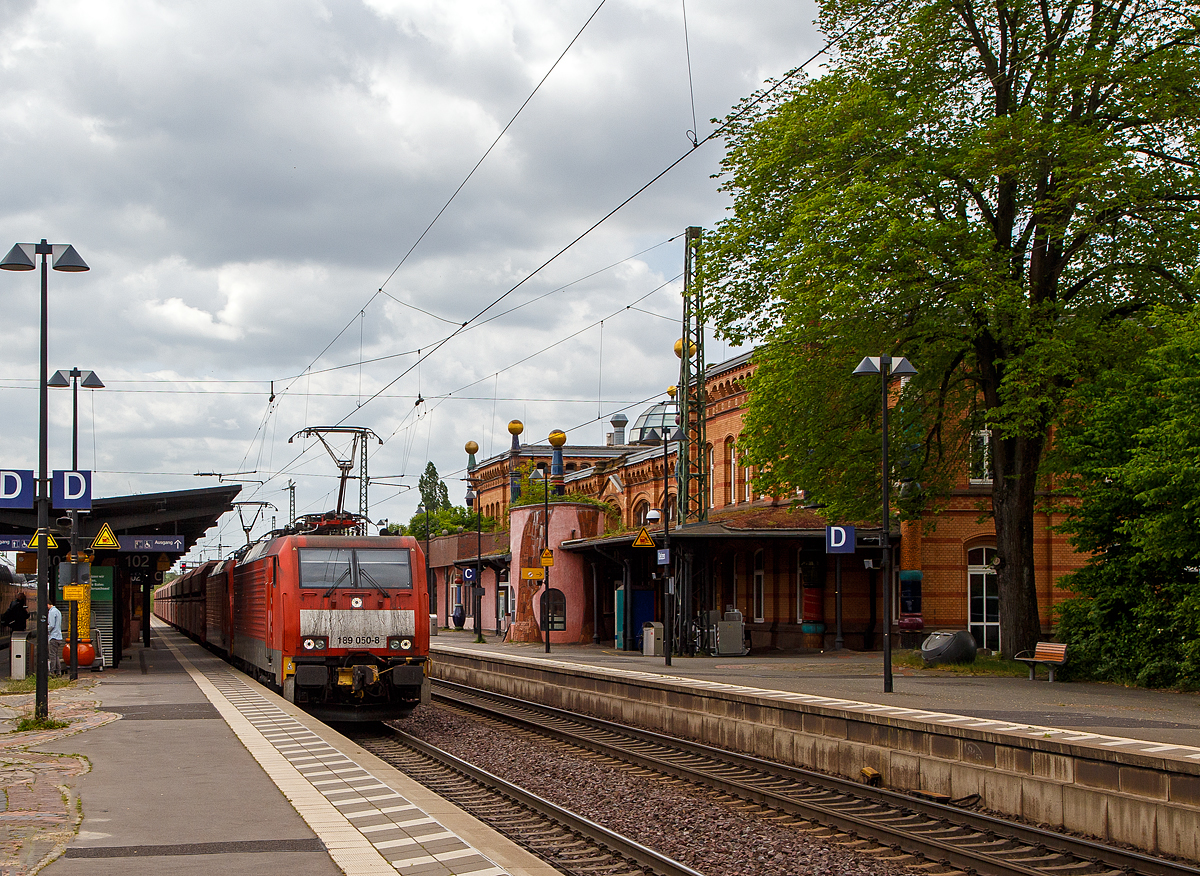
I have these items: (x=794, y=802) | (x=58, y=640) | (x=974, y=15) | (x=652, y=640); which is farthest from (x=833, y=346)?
(x=58, y=640)

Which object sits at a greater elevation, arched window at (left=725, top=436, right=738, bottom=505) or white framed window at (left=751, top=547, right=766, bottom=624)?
arched window at (left=725, top=436, right=738, bottom=505)

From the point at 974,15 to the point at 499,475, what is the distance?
5492 cm

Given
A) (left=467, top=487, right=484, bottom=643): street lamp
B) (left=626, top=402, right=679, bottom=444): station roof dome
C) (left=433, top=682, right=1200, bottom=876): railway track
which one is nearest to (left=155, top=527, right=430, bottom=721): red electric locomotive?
(left=433, top=682, right=1200, bottom=876): railway track

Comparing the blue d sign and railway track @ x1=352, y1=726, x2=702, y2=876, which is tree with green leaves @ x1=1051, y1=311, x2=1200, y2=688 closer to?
railway track @ x1=352, y1=726, x2=702, y2=876

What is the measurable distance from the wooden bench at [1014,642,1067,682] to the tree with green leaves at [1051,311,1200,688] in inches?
36.0

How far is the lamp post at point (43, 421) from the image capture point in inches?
642

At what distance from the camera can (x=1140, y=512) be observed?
22.5 metres

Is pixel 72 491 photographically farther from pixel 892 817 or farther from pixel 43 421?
pixel 892 817

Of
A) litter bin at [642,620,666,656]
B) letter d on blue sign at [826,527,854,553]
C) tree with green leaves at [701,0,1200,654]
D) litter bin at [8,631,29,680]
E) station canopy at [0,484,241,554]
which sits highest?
tree with green leaves at [701,0,1200,654]

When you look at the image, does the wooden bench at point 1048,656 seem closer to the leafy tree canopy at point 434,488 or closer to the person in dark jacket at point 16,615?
the person in dark jacket at point 16,615

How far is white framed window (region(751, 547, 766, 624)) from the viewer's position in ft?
123

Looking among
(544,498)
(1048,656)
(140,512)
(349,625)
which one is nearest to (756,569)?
(544,498)

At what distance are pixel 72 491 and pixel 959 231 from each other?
55.5 ft

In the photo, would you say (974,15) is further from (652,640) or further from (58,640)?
(58,640)
